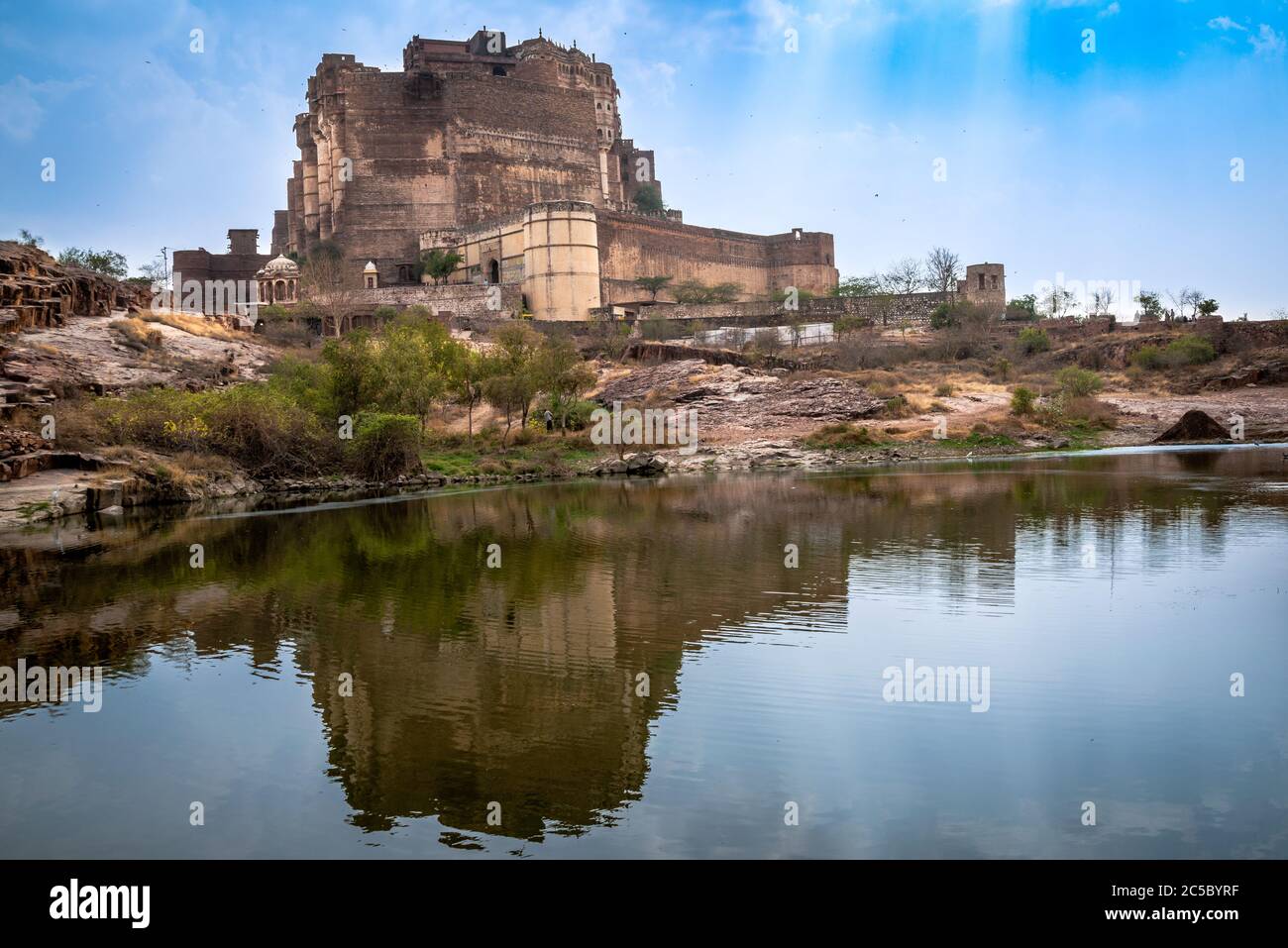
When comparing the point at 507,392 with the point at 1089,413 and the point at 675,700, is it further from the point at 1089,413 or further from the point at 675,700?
the point at 675,700

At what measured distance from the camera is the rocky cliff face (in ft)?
96.2

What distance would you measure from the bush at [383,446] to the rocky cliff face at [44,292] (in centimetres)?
843

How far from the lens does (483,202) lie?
192 feet

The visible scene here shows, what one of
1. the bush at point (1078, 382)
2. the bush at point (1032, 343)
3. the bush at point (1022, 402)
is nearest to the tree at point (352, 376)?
A: the bush at point (1022, 402)

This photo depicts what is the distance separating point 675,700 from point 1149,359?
35.1 m

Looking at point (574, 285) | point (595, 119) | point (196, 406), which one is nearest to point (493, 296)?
point (574, 285)

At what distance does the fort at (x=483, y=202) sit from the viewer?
5050 cm

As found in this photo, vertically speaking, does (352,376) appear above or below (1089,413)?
above

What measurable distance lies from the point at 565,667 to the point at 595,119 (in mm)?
59154

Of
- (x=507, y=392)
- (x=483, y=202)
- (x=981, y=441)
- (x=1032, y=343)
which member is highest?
(x=483, y=202)

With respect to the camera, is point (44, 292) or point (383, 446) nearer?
point (383, 446)

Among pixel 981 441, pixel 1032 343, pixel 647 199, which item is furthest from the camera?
pixel 647 199

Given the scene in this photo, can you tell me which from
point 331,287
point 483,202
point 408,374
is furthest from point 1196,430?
point 483,202

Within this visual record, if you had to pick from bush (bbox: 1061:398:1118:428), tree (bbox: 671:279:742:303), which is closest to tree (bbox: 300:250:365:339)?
tree (bbox: 671:279:742:303)
